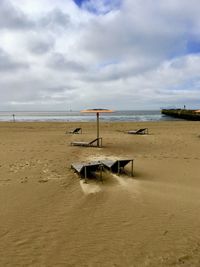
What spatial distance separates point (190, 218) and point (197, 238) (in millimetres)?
746

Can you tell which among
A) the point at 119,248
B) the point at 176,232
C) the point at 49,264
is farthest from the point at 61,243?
the point at 176,232

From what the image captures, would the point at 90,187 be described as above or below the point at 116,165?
below

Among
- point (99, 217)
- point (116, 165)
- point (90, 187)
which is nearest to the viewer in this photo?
point (99, 217)

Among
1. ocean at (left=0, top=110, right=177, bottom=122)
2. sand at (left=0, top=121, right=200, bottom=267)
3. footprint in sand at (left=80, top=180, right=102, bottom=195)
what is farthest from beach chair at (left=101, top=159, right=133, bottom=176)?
ocean at (left=0, top=110, right=177, bottom=122)

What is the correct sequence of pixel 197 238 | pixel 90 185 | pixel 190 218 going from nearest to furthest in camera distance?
pixel 197 238 → pixel 190 218 → pixel 90 185

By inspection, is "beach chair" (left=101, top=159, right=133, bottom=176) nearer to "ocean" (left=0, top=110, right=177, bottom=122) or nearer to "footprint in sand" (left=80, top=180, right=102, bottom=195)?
"footprint in sand" (left=80, top=180, right=102, bottom=195)

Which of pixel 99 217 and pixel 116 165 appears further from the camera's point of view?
pixel 116 165

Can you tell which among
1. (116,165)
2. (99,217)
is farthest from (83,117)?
(99,217)

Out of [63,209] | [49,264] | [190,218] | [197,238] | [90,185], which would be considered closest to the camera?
[49,264]

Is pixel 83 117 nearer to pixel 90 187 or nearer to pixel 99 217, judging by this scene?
pixel 90 187

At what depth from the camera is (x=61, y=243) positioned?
419 centimetres

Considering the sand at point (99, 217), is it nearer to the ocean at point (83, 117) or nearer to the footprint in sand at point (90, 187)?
the footprint in sand at point (90, 187)

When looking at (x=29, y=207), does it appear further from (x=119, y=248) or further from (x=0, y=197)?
(x=119, y=248)

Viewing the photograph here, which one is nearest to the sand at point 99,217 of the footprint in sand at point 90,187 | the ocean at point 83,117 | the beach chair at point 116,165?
the footprint in sand at point 90,187
